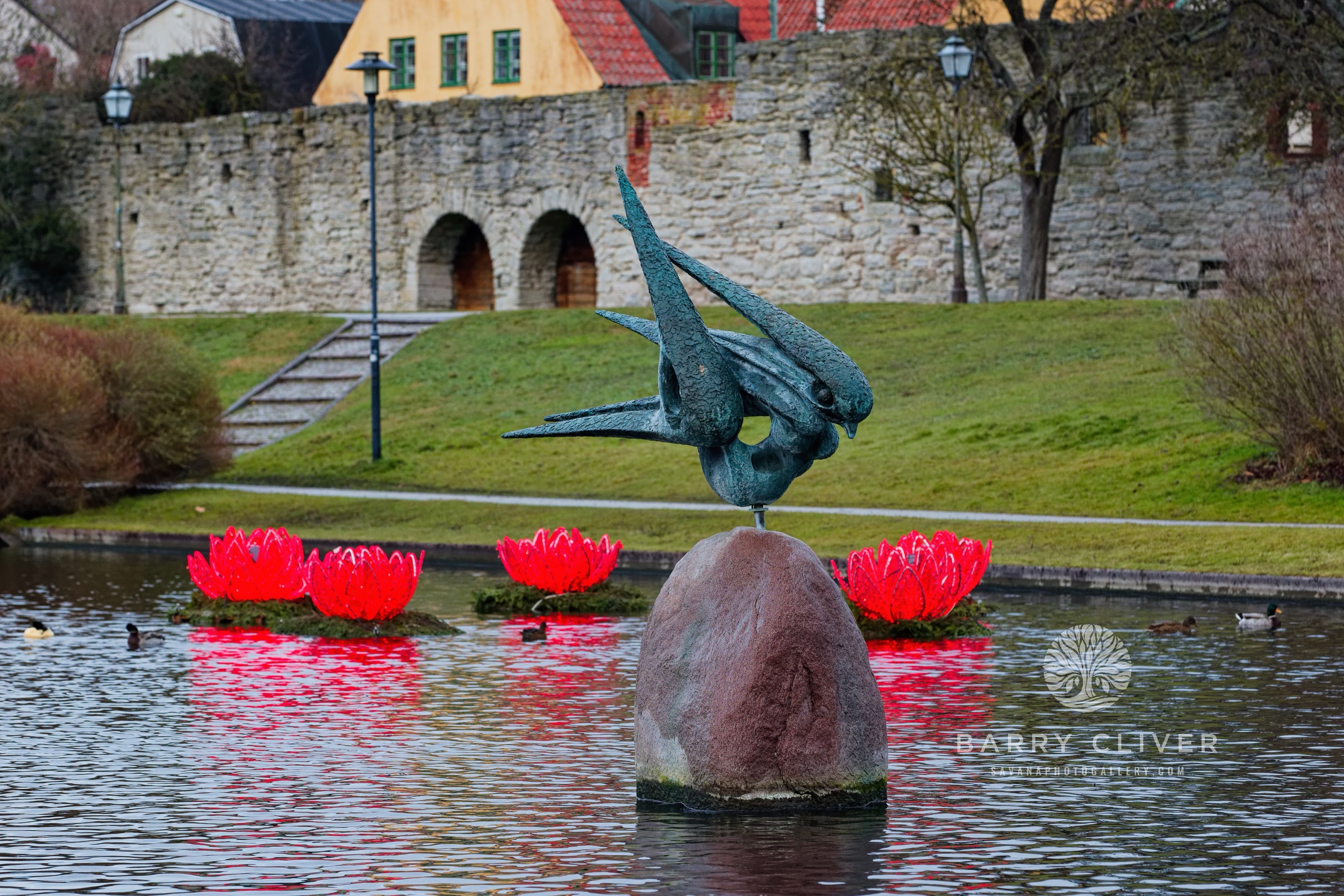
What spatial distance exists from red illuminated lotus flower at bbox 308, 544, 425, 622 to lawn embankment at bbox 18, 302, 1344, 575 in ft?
17.7

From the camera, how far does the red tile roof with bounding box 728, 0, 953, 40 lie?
42.1 metres

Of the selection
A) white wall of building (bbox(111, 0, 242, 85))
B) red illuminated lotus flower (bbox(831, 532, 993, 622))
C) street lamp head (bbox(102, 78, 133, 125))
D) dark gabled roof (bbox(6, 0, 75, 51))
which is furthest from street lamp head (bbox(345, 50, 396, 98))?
dark gabled roof (bbox(6, 0, 75, 51))

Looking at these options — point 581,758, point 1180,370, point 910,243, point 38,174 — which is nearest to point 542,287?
point 910,243

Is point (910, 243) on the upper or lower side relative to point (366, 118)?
lower

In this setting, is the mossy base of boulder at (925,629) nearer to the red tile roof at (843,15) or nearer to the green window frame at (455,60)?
the red tile roof at (843,15)

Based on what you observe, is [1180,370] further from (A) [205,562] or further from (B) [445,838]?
(B) [445,838]

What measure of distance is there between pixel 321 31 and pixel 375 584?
54617 millimetres

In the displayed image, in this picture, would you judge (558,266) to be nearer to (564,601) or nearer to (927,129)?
(927,129)

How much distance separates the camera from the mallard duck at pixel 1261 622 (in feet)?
52.0

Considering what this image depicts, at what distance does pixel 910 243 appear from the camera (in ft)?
132

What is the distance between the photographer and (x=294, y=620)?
17344mm

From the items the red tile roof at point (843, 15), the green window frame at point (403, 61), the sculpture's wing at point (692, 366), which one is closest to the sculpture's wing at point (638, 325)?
the sculpture's wing at point (692, 366)

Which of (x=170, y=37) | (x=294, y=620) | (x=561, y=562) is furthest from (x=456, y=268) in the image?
(x=294, y=620)

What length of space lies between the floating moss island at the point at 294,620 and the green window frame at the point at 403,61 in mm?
37473
